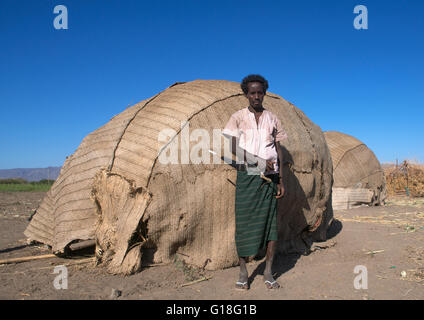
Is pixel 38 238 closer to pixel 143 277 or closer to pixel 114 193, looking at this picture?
pixel 114 193

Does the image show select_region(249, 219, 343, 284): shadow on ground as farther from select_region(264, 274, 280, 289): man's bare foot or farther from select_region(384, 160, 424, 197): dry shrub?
select_region(384, 160, 424, 197): dry shrub

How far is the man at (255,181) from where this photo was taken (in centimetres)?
349

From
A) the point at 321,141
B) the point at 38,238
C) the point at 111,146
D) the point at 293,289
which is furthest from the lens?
the point at 321,141

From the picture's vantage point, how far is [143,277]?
3555mm

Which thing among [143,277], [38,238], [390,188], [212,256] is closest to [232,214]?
[212,256]

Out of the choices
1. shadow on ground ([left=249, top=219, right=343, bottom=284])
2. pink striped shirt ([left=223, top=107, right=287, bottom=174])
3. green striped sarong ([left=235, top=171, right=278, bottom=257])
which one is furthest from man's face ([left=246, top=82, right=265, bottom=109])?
shadow on ground ([left=249, top=219, right=343, bottom=284])

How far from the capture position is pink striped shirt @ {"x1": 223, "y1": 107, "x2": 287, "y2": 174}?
138 inches

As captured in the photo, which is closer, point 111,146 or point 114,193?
point 114,193

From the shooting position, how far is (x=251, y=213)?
3.51 meters

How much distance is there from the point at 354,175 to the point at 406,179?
6022mm

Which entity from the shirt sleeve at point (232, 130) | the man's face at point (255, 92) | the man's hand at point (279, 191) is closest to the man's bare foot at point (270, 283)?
the man's hand at point (279, 191)

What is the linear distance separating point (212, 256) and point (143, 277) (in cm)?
78

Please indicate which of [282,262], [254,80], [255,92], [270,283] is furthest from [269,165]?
[282,262]

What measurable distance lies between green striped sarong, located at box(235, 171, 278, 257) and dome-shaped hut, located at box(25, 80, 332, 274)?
388 millimetres
